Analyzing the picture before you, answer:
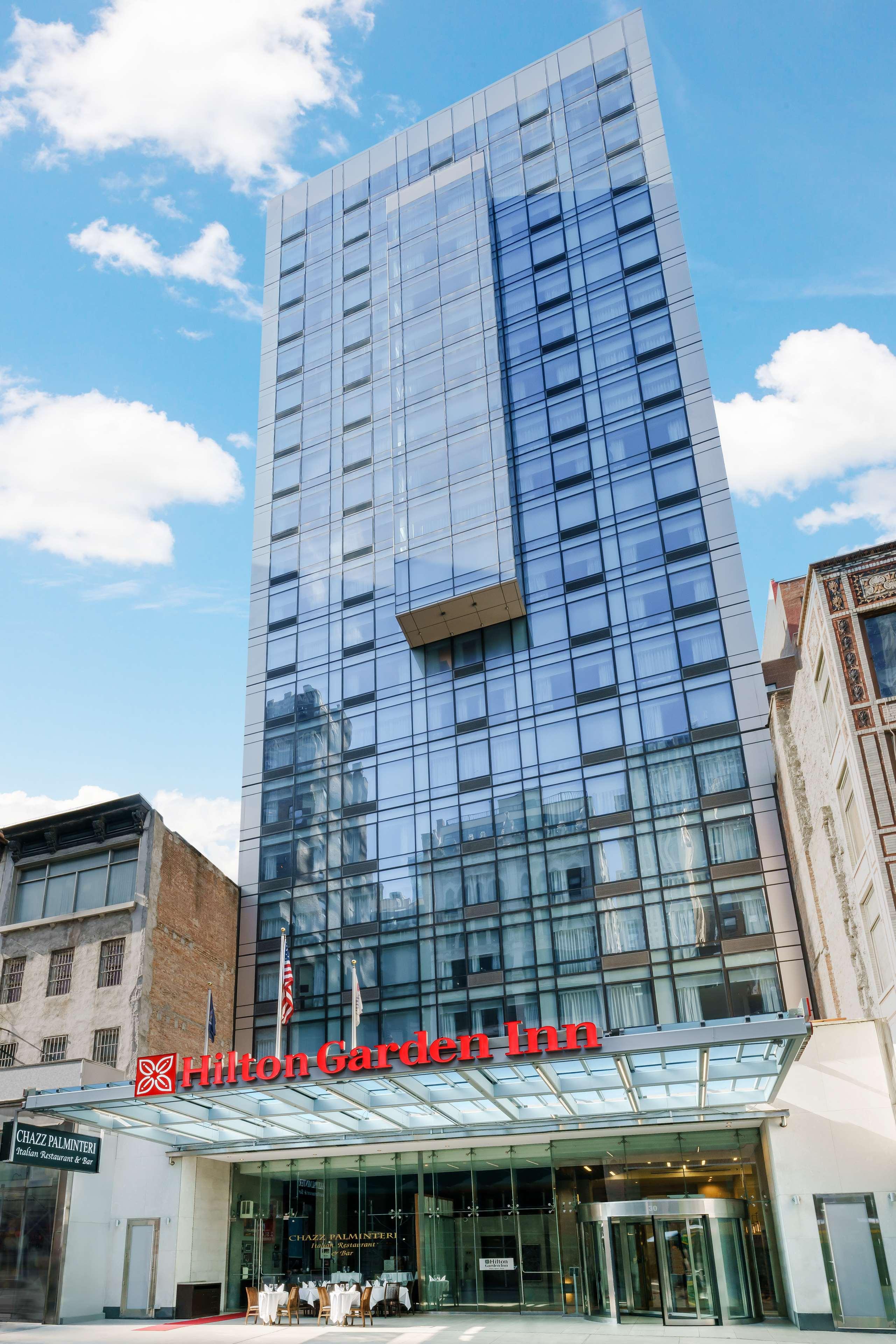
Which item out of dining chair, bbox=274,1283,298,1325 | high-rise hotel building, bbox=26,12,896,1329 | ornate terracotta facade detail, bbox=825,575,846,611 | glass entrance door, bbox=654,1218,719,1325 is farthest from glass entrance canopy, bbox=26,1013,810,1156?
ornate terracotta facade detail, bbox=825,575,846,611

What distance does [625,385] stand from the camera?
4481 cm

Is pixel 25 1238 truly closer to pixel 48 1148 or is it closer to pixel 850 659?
pixel 48 1148

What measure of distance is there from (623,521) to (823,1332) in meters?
28.8

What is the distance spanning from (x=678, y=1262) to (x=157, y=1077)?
1329cm

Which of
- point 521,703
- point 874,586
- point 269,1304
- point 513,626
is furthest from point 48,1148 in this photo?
point 513,626

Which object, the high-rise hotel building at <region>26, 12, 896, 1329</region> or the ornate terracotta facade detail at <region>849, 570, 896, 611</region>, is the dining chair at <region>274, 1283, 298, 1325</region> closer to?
the high-rise hotel building at <region>26, 12, 896, 1329</region>

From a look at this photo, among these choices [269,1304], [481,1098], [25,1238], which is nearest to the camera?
[481,1098]

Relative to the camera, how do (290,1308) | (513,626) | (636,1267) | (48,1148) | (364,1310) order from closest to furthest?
(48,1148) → (636,1267) → (364,1310) → (290,1308) → (513,626)

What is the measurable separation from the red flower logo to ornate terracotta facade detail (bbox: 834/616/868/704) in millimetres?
18319

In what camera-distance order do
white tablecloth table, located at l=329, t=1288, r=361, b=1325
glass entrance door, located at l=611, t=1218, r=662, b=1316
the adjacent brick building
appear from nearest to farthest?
glass entrance door, located at l=611, t=1218, r=662, b=1316, white tablecloth table, located at l=329, t=1288, r=361, b=1325, the adjacent brick building

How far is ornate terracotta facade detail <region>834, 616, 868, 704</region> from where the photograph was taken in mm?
24516

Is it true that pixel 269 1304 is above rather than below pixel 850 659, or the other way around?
below

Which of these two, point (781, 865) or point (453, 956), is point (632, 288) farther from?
point (453, 956)

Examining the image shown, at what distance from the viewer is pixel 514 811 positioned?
39438mm
